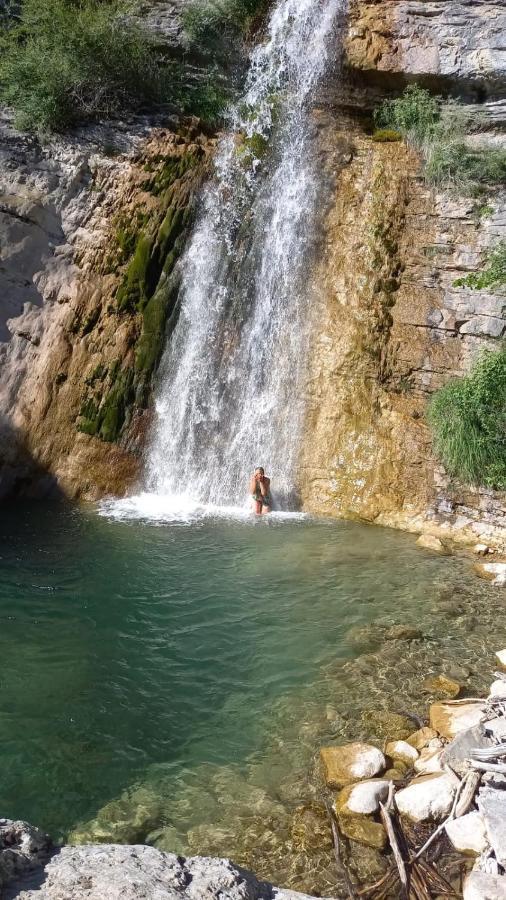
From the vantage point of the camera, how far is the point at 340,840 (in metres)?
4.17

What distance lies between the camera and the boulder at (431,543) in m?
9.49

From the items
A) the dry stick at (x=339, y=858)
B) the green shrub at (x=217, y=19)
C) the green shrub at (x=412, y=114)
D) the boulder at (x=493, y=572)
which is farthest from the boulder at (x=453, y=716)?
the green shrub at (x=217, y=19)

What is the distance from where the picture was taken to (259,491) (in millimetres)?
11078

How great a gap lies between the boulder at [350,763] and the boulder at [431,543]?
4.92 metres

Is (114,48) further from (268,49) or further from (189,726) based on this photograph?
(189,726)

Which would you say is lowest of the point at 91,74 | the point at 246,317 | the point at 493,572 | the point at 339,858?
the point at 339,858

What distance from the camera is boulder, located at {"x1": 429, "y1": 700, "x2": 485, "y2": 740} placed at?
5.16 m

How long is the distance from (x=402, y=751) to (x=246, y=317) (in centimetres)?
912

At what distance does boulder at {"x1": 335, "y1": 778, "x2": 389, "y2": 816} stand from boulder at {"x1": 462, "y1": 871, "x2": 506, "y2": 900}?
2.56 feet

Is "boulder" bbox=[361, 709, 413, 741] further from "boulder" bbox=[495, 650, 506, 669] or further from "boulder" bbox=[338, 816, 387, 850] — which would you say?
"boulder" bbox=[495, 650, 506, 669]

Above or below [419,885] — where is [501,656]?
above

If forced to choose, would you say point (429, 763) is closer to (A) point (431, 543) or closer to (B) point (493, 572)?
(B) point (493, 572)

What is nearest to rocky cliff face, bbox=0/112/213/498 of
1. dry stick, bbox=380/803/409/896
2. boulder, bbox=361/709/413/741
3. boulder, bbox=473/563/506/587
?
boulder, bbox=473/563/506/587

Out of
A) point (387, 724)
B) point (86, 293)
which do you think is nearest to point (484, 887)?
point (387, 724)
